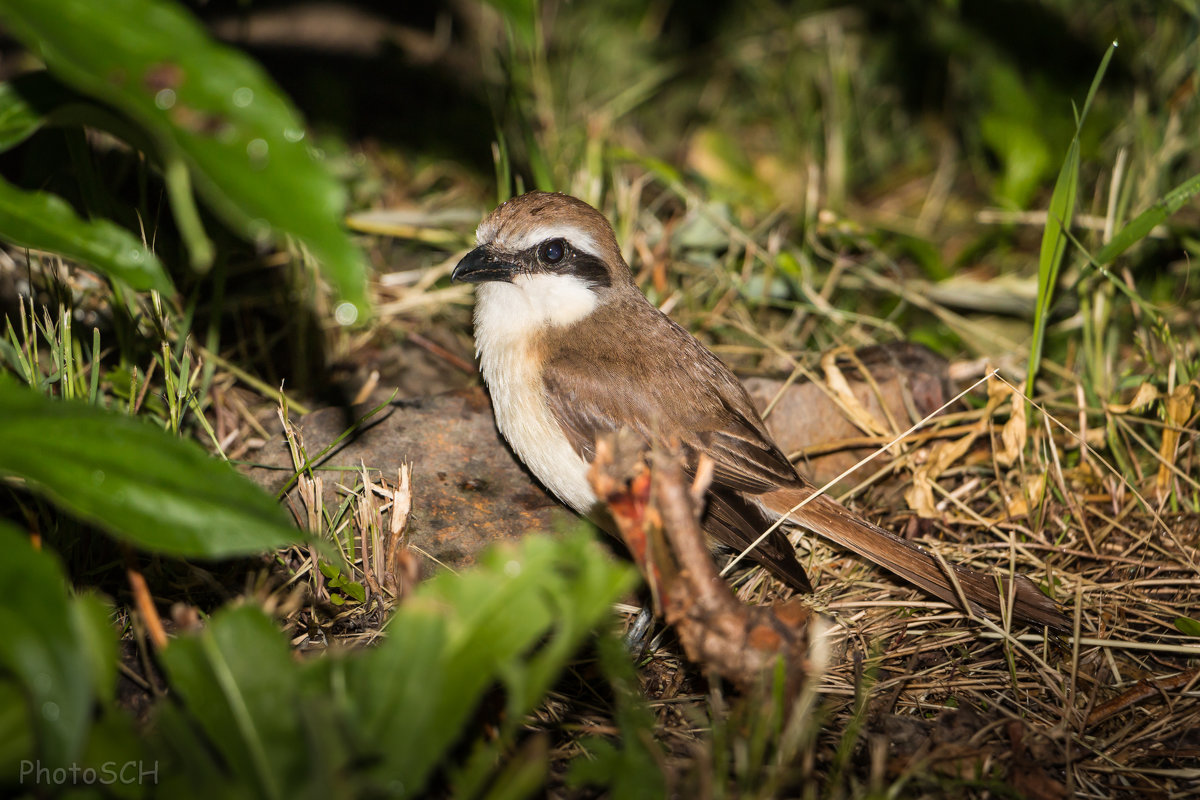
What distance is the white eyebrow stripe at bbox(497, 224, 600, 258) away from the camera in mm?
4316

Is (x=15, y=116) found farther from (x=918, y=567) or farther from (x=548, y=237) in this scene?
(x=918, y=567)

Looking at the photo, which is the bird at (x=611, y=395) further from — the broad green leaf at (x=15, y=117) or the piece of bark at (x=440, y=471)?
the broad green leaf at (x=15, y=117)

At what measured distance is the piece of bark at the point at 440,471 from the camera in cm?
404

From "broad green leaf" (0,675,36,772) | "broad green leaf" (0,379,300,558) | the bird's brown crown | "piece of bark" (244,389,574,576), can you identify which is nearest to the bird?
the bird's brown crown

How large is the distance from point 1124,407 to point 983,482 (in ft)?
2.49

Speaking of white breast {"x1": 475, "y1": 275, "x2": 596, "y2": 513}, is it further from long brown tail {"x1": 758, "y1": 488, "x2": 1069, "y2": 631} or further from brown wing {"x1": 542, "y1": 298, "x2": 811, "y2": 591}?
long brown tail {"x1": 758, "y1": 488, "x2": 1069, "y2": 631}

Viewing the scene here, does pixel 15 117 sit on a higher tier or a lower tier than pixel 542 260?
higher

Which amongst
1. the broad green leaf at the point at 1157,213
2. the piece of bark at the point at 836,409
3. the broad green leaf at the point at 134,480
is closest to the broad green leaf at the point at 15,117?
the broad green leaf at the point at 134,480

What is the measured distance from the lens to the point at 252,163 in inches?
84.2

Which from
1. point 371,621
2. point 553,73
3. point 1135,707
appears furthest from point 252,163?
point 553,73

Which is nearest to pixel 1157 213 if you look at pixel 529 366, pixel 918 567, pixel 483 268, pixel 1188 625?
pixel 1188 625

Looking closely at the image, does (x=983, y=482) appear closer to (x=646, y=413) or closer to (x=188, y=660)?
(x=646, y=413)

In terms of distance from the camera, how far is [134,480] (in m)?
2.21

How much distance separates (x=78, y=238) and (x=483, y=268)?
2.03 meters
